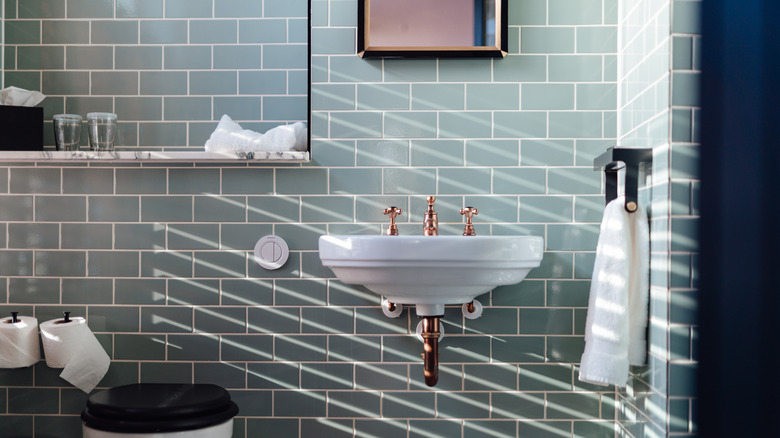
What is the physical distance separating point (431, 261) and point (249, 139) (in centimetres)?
74

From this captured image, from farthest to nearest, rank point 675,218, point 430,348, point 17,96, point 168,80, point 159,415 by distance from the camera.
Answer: point 168,80 < point 17,96 < point 430,348 < point 159,415 < point 675,218

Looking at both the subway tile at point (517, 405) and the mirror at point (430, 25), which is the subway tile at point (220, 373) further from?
the mirror at point (430, 25)

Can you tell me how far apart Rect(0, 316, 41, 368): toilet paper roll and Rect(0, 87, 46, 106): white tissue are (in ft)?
2.32

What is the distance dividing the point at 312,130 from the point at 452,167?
1.58 feet

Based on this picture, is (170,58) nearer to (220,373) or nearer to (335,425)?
(220,373)

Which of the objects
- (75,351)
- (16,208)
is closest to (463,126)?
(75,351)

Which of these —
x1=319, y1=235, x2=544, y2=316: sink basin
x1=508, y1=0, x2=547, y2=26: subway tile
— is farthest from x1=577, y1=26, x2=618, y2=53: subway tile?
x1=319, y1=235, x2=544, y2=316: sink basin

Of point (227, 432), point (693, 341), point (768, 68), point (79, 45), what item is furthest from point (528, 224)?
point (79, 45)

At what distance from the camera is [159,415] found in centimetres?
170

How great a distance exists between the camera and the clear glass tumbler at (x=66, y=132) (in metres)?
2.10

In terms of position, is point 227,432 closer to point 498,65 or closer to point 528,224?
point 528,224

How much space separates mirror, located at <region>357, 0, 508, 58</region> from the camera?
211 cm

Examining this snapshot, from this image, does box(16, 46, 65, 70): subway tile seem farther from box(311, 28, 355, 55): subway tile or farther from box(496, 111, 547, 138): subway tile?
box(496, 111, 547, 138): subway tile

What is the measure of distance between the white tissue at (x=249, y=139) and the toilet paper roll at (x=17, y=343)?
2.72ft
